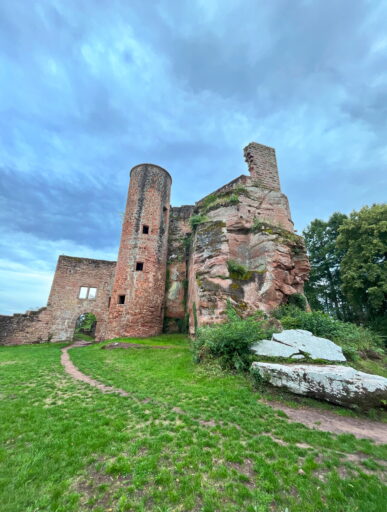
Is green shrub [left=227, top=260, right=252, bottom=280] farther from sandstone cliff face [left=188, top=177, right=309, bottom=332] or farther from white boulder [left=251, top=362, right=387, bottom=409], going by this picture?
white boulder [left=251, top=362, right=387, bottom=409]

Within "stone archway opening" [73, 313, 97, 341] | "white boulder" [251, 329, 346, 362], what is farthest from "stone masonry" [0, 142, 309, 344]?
"stone archway opening" [73, 313, 97, 341]

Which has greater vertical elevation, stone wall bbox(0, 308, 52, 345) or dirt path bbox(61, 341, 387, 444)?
stone wall bbox(0, 308, 52, 345)

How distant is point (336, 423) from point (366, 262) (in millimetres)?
17824

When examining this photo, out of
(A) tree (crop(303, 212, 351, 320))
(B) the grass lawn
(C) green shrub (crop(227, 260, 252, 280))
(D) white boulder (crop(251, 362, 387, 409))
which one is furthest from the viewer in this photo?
(A) tree (crop(303, 212, 351, 320))

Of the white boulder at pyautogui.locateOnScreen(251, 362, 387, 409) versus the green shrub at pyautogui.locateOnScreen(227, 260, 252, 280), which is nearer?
the white boulder at pyautogui.locateOnScreen(251, 362, 387, 409)

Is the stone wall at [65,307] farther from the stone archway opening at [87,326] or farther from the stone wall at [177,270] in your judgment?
the stone wall at [177,270]

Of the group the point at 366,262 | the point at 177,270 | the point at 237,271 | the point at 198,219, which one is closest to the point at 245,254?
the point at 237,271

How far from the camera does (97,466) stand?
10.3 ft

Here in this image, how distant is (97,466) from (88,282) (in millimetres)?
21033

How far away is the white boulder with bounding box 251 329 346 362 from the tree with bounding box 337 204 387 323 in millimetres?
12241

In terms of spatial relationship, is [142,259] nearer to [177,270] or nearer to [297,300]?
[177,270]

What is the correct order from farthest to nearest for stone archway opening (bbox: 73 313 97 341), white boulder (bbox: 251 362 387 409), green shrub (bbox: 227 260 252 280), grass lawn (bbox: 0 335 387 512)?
stone archway opening (bbox: 73 313 97 341), green shrub (bbox: 227 260 252 280), white boulder (bbox: 251 362 387 409), grass lawn (bbox: 0 335 387 512)

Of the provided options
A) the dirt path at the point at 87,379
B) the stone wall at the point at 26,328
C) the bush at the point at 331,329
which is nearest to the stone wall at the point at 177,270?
the dirt path at the point at 87,379

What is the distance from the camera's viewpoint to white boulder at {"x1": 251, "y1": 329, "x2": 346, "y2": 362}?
7331 millimetres
